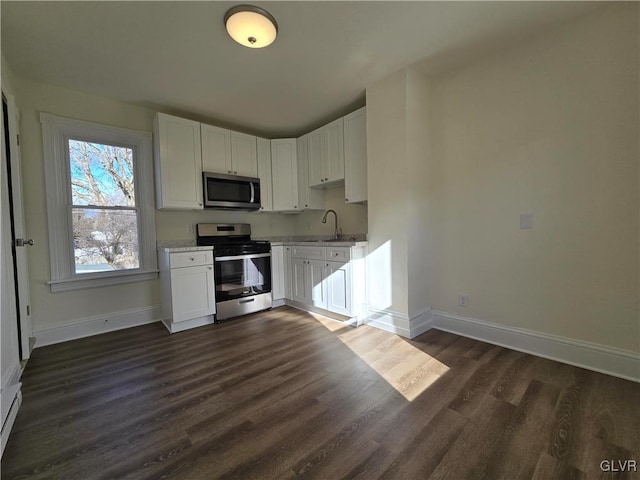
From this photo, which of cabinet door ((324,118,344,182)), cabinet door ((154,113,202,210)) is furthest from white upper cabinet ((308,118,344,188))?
cabinet door ((154,113,202,210))

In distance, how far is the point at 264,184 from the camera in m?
3.89

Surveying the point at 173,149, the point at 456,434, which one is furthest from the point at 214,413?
the point at 173,149

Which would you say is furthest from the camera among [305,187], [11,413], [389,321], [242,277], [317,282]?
[305,187]

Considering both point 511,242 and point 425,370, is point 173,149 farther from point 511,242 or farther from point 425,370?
Result: point 511,242

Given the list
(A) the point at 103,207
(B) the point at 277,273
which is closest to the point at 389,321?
(B) the point at 277,273

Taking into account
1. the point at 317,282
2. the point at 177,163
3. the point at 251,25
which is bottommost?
the point at 317,282

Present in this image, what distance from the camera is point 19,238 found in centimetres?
233

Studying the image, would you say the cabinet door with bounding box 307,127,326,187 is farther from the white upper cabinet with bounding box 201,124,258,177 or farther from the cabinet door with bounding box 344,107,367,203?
the white upper cabinet with bounding box 201,124,258,177

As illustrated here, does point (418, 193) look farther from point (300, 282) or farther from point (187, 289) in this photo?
point (187, 289)

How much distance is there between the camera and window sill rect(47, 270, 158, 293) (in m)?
2.72

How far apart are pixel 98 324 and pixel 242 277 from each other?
5.06 feet

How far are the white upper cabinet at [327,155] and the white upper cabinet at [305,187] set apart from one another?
93 mm

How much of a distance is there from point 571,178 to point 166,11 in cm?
308

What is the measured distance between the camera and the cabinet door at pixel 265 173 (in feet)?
12.6
